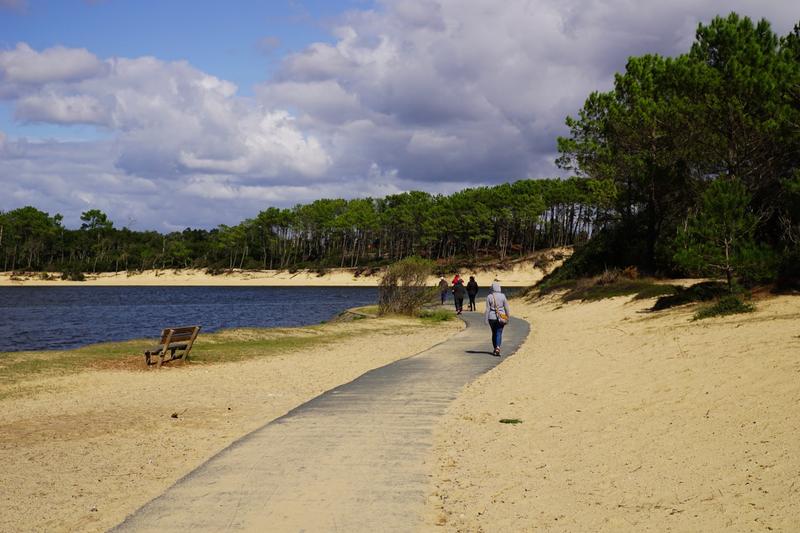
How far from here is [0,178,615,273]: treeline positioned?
11062cm

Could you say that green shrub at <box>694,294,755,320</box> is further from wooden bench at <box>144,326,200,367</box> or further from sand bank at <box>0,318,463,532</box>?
wooden bench at <box>144,326,200,367</box>

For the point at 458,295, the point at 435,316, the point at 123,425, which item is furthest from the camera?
the point at 458,295

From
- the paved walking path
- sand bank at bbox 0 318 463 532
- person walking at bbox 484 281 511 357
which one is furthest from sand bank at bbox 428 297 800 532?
sand bank at bbox 0 318 463 532

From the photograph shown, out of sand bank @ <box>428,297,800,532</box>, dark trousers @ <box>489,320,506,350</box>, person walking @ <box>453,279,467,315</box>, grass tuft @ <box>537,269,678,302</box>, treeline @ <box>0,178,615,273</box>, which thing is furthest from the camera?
treeline @ <box>0,178,615,273</box>

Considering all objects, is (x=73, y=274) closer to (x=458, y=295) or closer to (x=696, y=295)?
(x=458, y=295)

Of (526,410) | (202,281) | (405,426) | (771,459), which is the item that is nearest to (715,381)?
(526,410)

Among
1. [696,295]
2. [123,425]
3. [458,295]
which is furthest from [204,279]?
[123,425]

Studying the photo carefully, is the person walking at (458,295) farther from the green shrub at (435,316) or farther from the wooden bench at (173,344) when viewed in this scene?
the wooden bench at (173,344)

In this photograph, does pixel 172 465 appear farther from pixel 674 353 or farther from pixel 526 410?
pixel 674 353

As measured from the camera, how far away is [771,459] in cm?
602

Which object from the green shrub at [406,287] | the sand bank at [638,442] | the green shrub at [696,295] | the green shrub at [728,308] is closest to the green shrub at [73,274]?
the green shrub at [406,287]

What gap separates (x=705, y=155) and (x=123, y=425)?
95.1 feet

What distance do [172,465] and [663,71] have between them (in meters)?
33.1

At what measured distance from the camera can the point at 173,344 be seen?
643 inches
